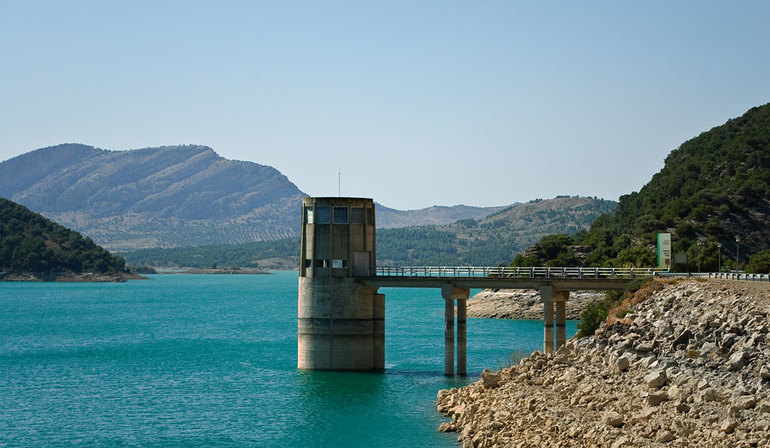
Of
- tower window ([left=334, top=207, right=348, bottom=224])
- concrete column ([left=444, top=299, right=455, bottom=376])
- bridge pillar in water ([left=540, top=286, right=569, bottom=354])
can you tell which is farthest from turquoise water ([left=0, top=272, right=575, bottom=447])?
tower window ([left=334, top=207, right=348, bottom=224])

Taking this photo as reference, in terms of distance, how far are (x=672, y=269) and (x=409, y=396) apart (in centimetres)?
2531

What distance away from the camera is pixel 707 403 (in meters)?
37.7

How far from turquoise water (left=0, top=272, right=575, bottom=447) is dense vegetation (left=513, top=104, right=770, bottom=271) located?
36.0 m

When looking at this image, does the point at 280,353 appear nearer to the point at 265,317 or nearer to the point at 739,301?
the point at 739,301

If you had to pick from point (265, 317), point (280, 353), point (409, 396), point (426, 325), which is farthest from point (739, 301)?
point (265, 317)

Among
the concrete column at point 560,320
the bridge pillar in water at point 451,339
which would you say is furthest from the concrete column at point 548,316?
the bridge pillar in water at point 451,339

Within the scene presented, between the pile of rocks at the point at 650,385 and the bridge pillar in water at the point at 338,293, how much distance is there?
37.2ft

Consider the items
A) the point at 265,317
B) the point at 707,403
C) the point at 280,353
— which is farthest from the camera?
the point at 265,317

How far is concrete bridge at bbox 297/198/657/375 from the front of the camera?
216 feet

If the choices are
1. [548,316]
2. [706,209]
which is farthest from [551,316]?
[706,209]

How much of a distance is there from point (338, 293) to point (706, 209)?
97.6 m

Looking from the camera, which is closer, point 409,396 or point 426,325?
point 409,396

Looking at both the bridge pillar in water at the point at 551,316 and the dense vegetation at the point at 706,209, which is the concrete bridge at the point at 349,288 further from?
the dense vegetation at the point at 706,209

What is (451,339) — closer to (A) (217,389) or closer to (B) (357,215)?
(B) (357,215)
